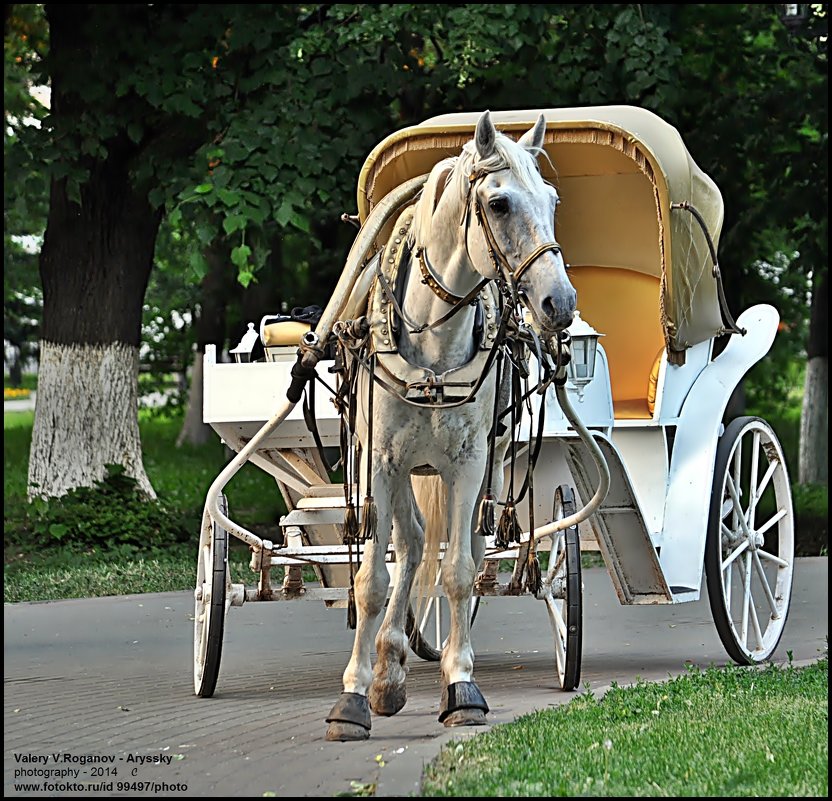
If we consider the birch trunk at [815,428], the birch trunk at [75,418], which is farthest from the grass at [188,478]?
the birch trunk at [815,428]

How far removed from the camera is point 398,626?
5992 mm

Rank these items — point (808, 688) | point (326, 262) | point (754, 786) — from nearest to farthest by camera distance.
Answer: point (754, 786), point (808, 688), point (326, 262)

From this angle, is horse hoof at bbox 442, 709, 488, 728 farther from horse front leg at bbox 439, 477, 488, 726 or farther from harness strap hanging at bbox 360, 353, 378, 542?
harness strap hanging at bbox 360, 353, 378, 542

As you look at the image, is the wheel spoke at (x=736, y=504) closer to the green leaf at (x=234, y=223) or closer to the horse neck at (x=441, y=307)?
the horse neck at (x=441, y=307)

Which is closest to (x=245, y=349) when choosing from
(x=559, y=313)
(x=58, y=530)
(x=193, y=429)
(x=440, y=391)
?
(x=440, y=391)

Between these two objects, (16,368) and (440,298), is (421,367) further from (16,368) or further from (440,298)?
(16,368)

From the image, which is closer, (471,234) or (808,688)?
(471,234)

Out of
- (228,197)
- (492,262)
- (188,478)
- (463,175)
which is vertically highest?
(228,197)

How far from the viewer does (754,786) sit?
4391mm

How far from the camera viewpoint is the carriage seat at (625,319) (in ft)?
28.8

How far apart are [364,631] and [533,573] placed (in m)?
0.81

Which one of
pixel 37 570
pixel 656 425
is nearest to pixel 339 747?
pixel 656 425

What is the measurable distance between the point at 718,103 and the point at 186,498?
23.6 feet

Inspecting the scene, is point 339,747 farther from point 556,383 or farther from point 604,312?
point 604,312
